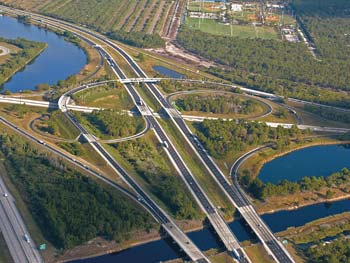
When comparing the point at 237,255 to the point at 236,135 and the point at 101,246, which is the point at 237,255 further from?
the point at 236,135

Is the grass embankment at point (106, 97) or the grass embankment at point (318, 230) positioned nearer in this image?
the grass embankment at point (318, 230)

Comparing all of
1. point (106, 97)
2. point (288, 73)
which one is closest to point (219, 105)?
point (106, 97)

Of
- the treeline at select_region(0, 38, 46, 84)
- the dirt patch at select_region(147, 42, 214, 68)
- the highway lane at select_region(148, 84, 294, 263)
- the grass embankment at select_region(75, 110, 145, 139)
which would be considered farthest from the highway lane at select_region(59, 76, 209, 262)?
the dirt patch at select_region(147, 42, 214, 68)

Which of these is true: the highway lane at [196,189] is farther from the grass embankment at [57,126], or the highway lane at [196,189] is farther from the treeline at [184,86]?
the grass embankment at [57,126]

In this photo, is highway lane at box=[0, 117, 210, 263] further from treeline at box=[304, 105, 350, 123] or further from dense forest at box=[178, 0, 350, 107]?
dense forest at box=[178, 0, 350, 107]

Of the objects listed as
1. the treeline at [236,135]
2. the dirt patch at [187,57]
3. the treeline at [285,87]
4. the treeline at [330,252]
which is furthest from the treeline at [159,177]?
the dirt patch at [187,57]

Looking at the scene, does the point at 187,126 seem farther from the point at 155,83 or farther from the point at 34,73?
the point at 34,73

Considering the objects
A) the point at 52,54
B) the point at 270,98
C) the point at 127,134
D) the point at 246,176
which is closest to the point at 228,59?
the point at 270,98
